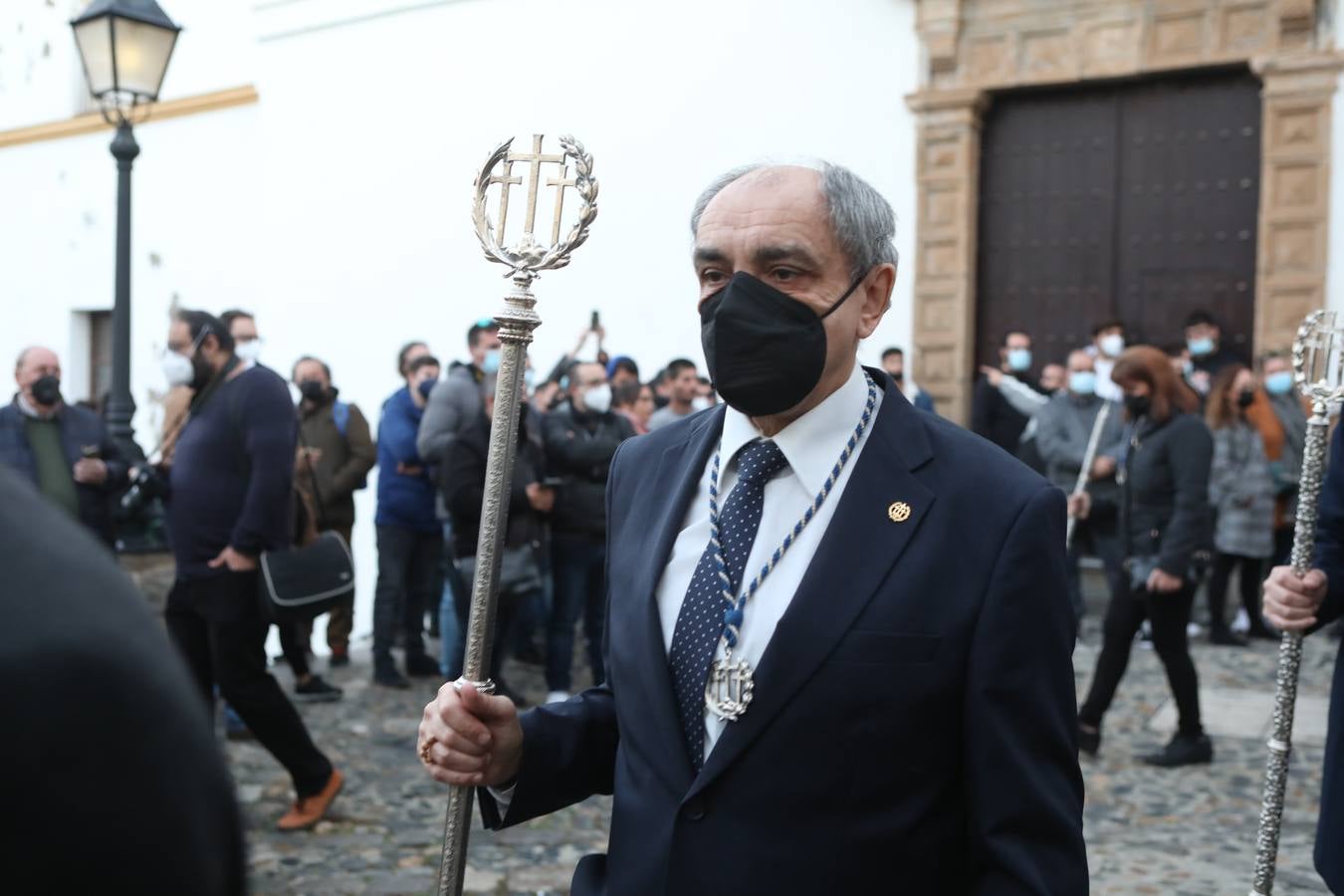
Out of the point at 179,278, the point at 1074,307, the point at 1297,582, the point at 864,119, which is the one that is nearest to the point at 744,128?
the point at 864,119

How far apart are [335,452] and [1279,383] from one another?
654 cm

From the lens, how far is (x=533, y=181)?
230 cm

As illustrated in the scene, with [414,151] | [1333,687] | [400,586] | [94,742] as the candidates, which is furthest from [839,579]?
[414,151]

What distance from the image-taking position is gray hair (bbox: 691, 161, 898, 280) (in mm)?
2111

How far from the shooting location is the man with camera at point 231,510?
18.1ft

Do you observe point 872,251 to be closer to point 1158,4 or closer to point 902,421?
point 902,421

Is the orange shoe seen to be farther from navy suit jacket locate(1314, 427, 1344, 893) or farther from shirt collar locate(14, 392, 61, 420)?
navy suit jacket locate(1314, 427, 1344, 893)

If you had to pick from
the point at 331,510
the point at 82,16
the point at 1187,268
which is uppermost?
the point at 82,16

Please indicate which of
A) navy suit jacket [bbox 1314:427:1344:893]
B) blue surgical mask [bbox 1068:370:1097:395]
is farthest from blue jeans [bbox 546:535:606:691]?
navy suit jacket [bbox 1314:427:1344:893]

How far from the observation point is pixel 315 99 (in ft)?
53.0

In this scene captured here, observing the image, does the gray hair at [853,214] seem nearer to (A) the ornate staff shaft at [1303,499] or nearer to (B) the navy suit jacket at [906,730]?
(B) the navy suit jacket at [906,730]

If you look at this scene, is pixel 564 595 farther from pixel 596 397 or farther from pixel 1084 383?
pixel 1084 383

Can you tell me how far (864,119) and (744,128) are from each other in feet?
4.04

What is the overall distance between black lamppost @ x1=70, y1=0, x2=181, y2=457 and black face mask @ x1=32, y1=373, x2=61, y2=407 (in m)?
1.59
